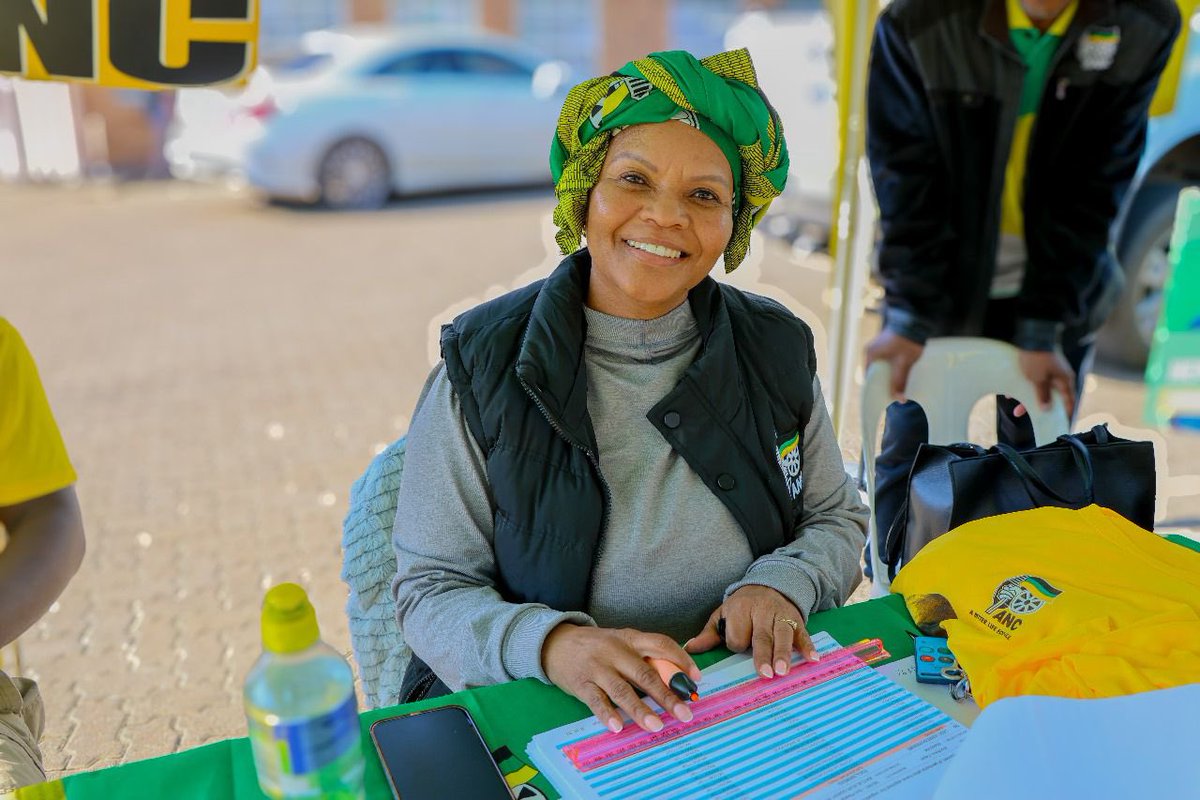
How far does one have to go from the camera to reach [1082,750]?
43.9 inches

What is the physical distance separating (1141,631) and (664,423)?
76 centimetres

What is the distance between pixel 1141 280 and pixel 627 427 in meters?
4.29

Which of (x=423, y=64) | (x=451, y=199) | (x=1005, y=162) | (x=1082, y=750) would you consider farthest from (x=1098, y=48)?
(x=451, y=199)

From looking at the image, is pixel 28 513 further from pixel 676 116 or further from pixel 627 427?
pixel 676 116

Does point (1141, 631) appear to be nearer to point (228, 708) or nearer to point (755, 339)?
point (755, 339)

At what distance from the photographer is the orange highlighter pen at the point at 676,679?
1.35 metres

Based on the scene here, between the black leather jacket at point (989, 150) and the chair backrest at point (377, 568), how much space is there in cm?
158

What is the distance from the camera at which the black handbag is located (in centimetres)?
184

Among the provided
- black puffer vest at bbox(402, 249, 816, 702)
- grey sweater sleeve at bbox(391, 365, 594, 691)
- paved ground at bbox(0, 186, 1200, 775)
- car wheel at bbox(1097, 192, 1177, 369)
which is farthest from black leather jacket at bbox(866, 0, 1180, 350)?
car wheel at bbox(1097, 192, 1177, 369)

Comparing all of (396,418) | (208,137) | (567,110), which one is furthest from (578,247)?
(208,137)

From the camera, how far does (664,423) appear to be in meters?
1.72

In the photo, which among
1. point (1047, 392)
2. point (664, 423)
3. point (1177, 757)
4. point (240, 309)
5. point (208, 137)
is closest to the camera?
point (1177, 757)

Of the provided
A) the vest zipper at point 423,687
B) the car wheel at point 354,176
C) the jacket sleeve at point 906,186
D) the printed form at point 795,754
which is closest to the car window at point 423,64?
the car wheel at point 354,176

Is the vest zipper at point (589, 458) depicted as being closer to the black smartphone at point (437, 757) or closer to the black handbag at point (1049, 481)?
the black smartphone at point (437, 757)
